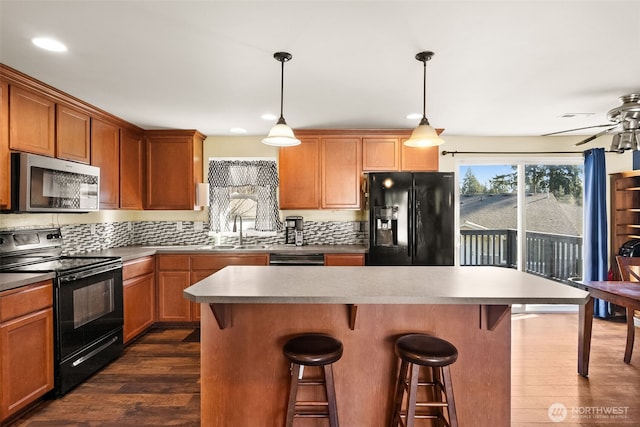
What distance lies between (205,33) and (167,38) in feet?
0.79

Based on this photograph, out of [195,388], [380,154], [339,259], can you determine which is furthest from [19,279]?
[380,154]

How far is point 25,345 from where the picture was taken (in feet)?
7.14

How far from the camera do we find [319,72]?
245cm

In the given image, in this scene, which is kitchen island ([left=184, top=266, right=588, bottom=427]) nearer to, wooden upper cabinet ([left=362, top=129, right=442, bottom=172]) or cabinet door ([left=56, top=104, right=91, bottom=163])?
cabinet door ([left=56, top=104, right=91, bottom=163])

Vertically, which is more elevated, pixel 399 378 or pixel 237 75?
pixel 237 75

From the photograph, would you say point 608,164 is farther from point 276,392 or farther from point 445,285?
point 276,392

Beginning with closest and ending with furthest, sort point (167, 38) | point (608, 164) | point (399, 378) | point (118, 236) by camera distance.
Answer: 1. point (399, 378)
2. point (167, 38)
3. point (118, 236)
4. point (608, 164)

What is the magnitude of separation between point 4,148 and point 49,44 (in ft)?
2.81

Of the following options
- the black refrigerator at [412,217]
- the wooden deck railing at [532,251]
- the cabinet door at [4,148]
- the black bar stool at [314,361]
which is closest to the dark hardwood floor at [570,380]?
the wooden deck railing at [532,251]

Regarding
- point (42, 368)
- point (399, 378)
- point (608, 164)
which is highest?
point (608, 164)

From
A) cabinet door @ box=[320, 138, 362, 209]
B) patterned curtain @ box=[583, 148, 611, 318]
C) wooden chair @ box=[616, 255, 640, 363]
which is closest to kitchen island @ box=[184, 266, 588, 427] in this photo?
wooden chair @ box=[616, 255, 640, 363]

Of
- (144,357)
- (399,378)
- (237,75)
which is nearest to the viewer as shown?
(399,378)

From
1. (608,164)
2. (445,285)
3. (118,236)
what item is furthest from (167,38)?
(608,164)

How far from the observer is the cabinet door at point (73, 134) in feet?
9.46
